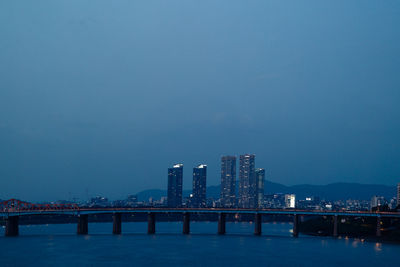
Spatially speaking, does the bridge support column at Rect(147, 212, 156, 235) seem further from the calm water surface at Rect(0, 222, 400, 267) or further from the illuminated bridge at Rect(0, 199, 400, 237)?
the calm water surface at Rect(0, 222, 400, 267)

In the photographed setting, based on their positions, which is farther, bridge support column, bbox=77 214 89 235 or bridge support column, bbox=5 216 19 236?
bridge support column, bbox=77 214 89 235

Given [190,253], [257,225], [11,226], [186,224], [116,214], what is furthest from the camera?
[186,224]

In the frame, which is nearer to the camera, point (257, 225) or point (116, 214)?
point (116, 214)

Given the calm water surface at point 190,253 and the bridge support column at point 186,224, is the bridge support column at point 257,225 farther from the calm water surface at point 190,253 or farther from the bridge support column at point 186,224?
the calm water surface at point 190,253

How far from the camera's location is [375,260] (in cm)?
8838

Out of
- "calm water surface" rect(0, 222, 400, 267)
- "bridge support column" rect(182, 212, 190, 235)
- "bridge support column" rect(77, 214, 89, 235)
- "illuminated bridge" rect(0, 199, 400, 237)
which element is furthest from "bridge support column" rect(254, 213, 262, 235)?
"bridge support column" rect(77, 214, 89, 235)

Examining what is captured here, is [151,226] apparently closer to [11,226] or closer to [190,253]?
[11,226]

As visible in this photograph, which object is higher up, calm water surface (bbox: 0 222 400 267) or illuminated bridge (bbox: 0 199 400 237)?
illuminated bridge (bbox: 0 199 400 237)

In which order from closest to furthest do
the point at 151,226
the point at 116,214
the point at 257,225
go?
the point at 116,214 → the point at 151,226 → the point at 257,225

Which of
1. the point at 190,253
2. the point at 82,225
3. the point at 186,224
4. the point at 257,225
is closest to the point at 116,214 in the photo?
the point at 82,225

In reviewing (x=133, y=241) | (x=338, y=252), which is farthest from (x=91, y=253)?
(x=338, y=252)

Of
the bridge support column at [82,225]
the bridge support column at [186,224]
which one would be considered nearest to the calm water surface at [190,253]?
the bridge support column at [82,225]

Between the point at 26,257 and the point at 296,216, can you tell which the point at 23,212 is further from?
the point at 296,216

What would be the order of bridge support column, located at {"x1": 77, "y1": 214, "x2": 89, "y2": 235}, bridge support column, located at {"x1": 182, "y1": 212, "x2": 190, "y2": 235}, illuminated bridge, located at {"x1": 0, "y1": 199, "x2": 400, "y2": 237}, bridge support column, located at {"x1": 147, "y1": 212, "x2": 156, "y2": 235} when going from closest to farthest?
illuminated bridge, located at {"x1": 0, "y1": 199, "x2": 400, "y2": 237}, bridge support column, located at {"x1": 77, "y1": 214, "x2": 89, "y2": 235}, bridge support column, located at {"x1": 147, "y1": 212, "x2": 156, "y2": 235}, bridge support column, located at {"x1": 182, "y1": 212, "x2": 190, "y2": 235}
